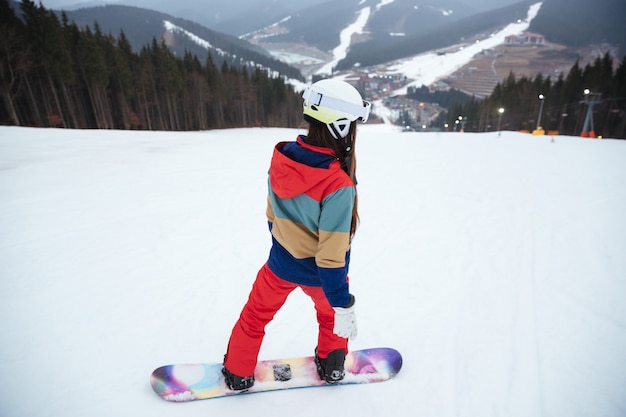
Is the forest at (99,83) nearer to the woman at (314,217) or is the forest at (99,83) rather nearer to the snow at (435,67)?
the woman at (314,217)

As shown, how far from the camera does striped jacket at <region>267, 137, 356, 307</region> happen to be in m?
1.54

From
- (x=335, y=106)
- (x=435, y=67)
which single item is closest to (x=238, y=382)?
(x=335, y=106)

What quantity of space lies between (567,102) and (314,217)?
53705mm

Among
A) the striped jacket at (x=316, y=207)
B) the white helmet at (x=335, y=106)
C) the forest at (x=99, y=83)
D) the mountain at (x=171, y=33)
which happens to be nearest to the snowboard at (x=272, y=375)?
the striped jacket at (x=316, y=207)

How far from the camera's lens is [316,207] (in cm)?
159

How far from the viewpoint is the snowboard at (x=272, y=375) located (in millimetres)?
2053

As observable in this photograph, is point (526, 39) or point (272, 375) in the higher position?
point (526, 39)

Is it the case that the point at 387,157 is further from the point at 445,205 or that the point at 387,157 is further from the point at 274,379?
the point at 274,379

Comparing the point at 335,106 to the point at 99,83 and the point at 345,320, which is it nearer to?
the point at 345,320

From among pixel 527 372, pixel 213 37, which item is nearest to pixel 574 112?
pixel 527 372

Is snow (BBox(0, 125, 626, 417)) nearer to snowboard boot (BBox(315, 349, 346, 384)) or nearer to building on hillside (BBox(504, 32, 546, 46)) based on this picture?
snowboard boot (BBox(315, 349, 346, 384))

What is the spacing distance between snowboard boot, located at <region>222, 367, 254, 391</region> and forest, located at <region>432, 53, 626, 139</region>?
37573 millimetres

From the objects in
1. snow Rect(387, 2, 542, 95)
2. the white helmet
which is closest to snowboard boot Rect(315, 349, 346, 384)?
the white helmet

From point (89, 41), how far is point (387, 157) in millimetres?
31994
